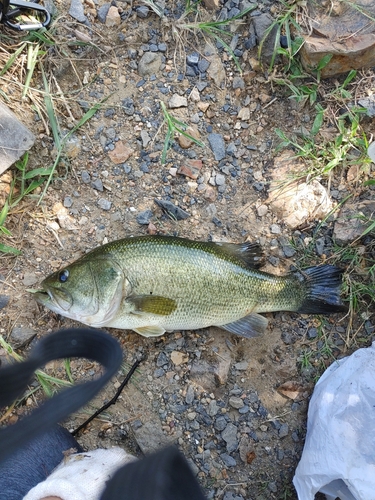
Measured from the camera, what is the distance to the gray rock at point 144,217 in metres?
3.58

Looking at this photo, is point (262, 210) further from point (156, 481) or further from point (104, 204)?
point (156, 481)

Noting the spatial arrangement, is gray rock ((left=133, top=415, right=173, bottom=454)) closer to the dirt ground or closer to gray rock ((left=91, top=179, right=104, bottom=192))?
the dirt ground

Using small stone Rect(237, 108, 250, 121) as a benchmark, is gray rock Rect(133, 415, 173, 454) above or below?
below

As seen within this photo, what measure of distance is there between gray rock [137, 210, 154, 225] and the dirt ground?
0.06ft

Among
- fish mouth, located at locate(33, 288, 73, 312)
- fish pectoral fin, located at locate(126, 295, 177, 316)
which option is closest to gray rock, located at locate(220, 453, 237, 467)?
fish pectoral fin, located at locate(126, 295, 177, 316)

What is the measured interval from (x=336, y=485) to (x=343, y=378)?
0.74 metres

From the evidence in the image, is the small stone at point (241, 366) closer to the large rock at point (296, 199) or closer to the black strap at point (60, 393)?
the large rock at point (296, 199)

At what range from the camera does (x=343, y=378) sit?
338cm

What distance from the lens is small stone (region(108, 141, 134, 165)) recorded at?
12.0ft

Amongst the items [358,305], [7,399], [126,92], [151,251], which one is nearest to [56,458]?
[7,399]

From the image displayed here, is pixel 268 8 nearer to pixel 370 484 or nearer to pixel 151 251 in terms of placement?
pixel 151 251

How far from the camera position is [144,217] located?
359 centimetres

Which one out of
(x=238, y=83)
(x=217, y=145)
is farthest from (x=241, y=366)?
(x=238, y=83)

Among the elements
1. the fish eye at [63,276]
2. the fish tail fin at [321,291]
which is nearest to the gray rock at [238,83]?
the fish tail fin at [321,291]
